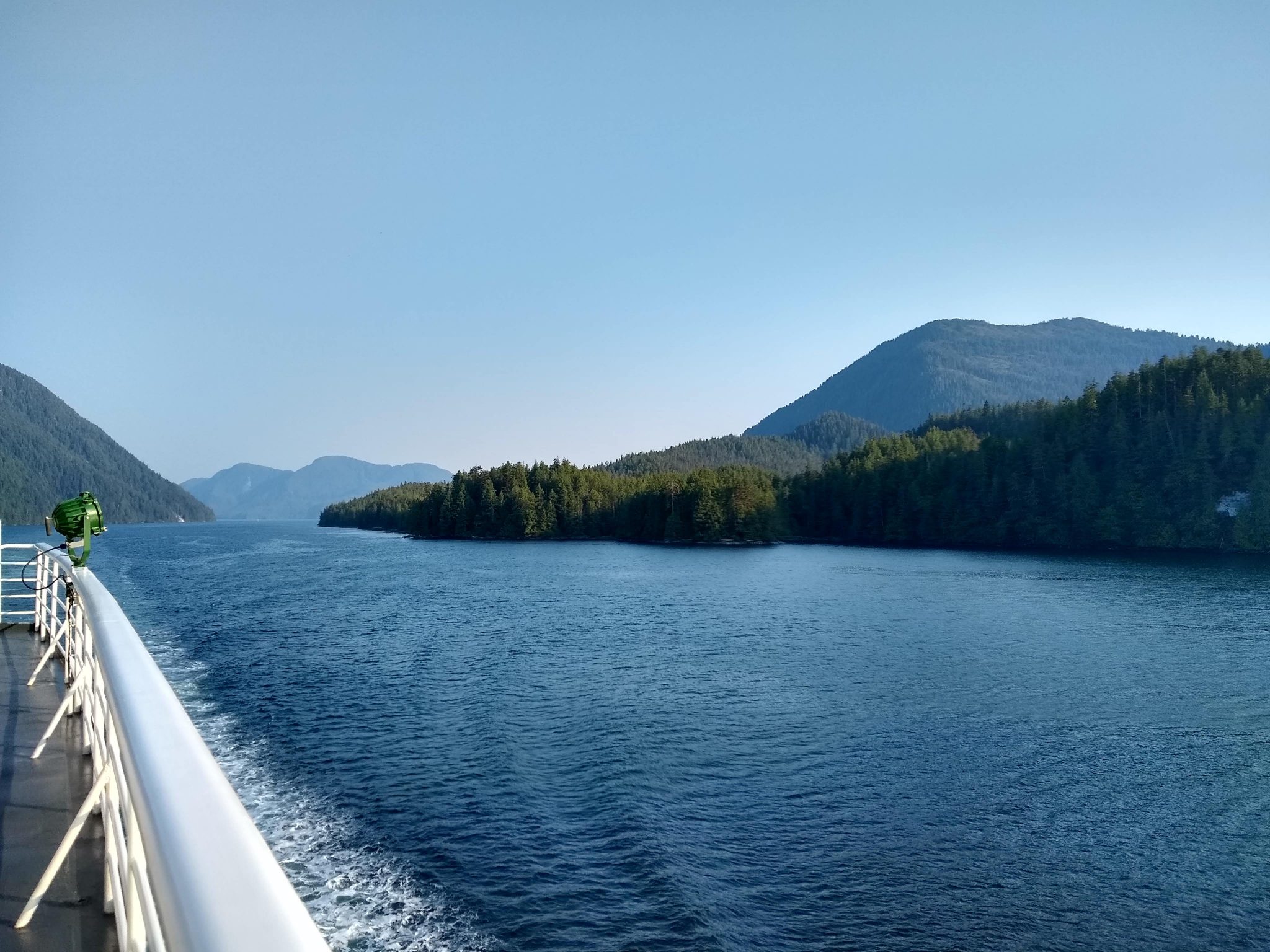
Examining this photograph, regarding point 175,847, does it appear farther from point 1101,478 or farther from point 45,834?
point 1101,478

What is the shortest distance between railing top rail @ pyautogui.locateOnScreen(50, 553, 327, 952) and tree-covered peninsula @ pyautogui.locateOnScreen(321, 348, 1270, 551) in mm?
123191

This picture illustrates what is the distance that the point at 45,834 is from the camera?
583 centimetres

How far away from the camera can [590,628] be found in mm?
44250

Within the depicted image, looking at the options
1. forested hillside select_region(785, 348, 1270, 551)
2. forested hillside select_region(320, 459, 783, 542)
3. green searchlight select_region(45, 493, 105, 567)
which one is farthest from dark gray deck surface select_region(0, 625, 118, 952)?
forested hillside select_region(320, 459, 783, 542)

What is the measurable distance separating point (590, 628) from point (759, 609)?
1419 cm

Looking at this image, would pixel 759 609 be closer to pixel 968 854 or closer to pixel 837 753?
pixel 837 753

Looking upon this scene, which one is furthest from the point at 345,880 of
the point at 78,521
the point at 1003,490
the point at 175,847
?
the point at 1003,490

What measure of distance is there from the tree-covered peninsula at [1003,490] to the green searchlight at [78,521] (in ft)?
396

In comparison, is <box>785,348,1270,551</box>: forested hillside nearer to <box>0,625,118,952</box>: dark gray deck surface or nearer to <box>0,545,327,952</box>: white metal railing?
<box>0,625,118,952</box>: dark gray deck surface

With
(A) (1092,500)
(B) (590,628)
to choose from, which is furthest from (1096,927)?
(A) (1092,500)

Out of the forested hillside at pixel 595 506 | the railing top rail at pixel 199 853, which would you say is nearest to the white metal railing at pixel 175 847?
the railing top rail at pixel 199 853

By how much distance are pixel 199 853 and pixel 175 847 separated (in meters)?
0.10

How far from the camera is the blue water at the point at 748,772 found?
48.4 ft

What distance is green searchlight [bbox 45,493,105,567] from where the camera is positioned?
10.9 m
